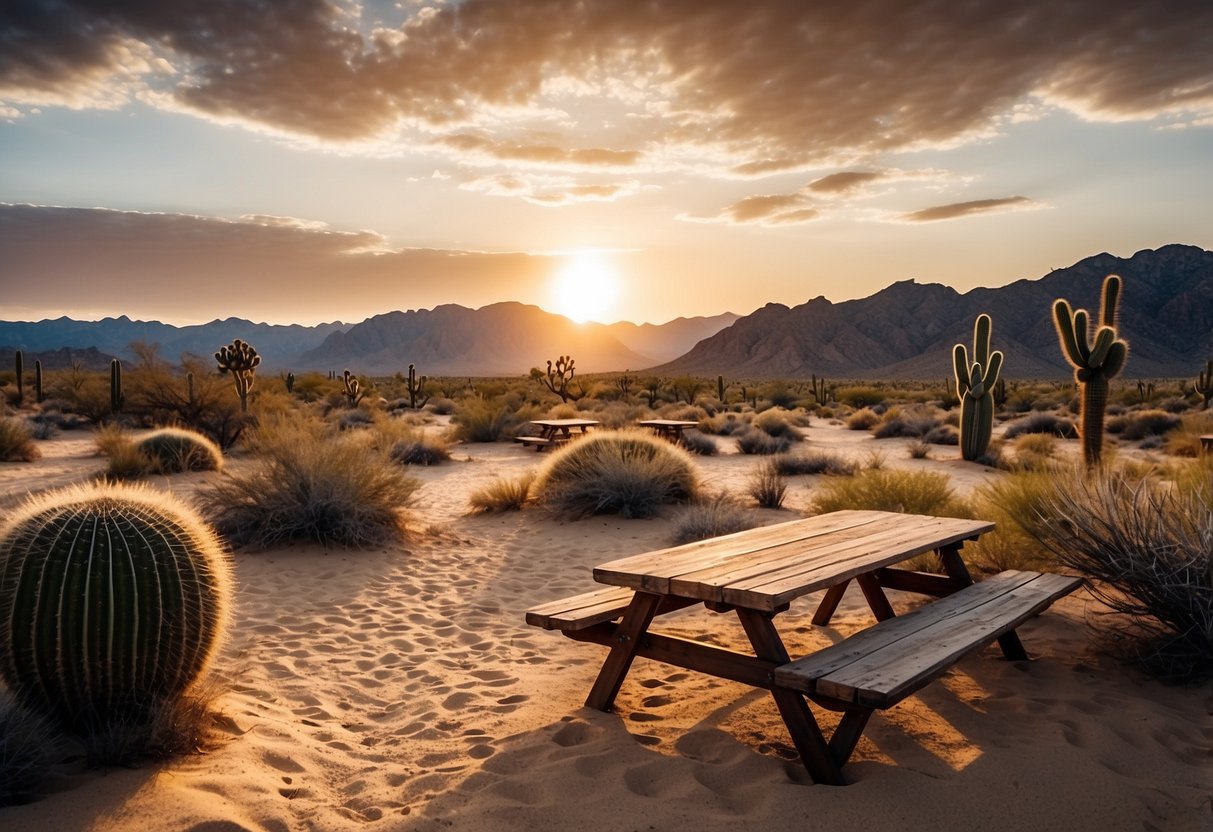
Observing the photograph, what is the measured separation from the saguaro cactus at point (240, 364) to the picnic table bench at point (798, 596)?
66.3 feet

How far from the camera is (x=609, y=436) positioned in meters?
12.1

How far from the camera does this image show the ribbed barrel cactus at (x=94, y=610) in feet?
11.6

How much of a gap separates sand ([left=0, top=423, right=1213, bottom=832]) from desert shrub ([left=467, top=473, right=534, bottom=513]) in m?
4.59

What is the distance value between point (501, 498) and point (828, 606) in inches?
242

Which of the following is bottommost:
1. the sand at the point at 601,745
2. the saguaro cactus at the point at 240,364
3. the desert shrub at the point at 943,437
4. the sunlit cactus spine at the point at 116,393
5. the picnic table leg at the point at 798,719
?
the desert shrub at the point at 943,437

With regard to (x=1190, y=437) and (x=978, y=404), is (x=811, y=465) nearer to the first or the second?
(x=978, y=404)

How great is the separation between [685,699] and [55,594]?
121 inches

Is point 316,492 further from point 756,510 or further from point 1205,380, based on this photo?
point 1205,380

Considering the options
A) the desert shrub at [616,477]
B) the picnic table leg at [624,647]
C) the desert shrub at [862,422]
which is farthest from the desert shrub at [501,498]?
the desert shrub at [862,422]

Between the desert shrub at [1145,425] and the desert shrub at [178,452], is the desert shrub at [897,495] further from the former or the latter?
the desert shrub at [1145,425]

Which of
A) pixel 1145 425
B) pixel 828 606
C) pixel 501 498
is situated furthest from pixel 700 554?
pixel 1145 425

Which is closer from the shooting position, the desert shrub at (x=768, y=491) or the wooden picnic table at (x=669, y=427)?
the desert shrub at (x=768, y=491)

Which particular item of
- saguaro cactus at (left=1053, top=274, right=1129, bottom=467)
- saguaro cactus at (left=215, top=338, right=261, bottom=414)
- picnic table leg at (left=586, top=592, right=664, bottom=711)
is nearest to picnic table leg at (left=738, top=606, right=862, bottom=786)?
picnic table leg at (left=586, top=592, right=664, bottom=711)

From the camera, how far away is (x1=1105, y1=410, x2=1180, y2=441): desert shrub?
2068 centimetres
